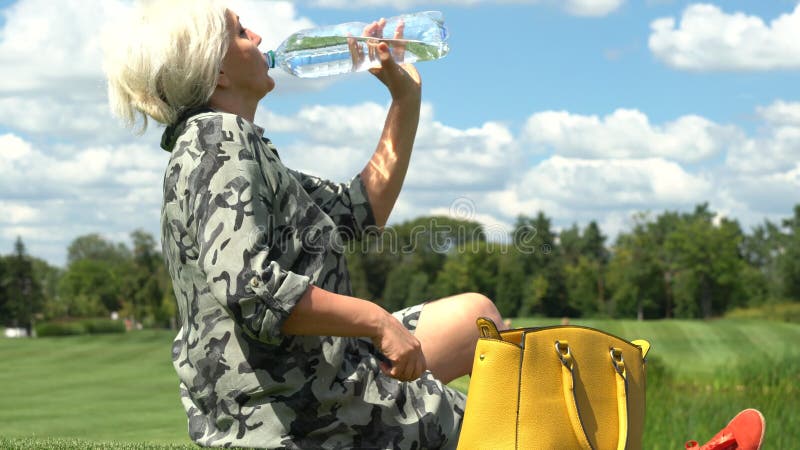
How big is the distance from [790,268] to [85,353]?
68.1m

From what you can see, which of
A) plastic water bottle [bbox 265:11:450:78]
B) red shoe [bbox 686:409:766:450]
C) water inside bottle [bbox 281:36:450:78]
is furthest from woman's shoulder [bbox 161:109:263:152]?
red shoe [bbox 686:409:766:450]

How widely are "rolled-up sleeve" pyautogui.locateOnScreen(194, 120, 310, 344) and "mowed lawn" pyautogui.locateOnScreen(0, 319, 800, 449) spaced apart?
45.6 inches

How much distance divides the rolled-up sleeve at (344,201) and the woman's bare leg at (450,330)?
0.49m

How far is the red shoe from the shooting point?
2.91 metres

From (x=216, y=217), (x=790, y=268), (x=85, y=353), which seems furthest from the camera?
(x=790, y=268)

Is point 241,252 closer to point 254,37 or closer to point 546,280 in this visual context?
point 254,37

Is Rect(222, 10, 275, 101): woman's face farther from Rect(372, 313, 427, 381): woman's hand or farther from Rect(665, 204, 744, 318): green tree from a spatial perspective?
Rect(665, 204, 744, 318): green tree

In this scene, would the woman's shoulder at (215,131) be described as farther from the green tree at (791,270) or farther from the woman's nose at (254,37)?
the green tree at (791,270)

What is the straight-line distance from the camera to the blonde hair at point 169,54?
2.49m

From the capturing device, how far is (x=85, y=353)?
1817cm

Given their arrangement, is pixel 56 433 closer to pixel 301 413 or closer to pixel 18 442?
pixel 18 442

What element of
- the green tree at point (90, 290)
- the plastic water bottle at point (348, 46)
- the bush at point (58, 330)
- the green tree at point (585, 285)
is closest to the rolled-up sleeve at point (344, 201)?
the plastic water bottle at point (348, 46)

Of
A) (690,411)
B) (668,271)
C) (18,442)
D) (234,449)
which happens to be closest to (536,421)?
(234,449)

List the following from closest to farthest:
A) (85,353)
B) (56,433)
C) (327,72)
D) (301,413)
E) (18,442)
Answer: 1. (301,413)
2. (18,442)
3. (327,72)
4. (56,433)
5. (85,353)
